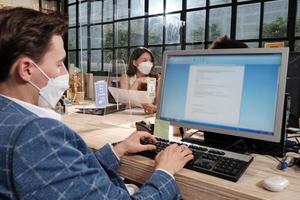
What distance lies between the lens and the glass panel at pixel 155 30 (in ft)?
15.4

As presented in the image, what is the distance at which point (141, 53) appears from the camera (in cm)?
275

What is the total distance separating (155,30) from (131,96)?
121 inches

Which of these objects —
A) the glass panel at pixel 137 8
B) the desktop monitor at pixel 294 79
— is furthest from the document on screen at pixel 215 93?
the glass panel at pixel 137 8

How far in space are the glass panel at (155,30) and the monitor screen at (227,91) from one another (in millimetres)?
3548

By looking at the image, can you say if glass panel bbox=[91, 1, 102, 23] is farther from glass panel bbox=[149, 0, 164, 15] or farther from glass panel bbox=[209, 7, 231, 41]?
glass panel bbox=[209, 7, 231, 41]

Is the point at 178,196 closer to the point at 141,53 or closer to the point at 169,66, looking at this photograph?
the point at 169,66

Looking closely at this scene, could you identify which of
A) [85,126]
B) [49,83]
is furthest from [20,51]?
[85,126]

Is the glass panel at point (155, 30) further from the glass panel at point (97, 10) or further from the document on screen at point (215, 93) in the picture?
the document on screen at point (215, 93)

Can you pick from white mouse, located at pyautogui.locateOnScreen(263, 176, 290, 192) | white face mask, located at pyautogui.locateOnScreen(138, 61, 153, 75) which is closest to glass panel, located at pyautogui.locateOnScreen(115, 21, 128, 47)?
white face mask, located at pyautogui.locateOnScreen(138, 61, 153, 75)

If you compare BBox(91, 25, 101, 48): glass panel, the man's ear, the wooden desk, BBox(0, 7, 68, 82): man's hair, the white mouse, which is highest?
BBox(91, 25, 101, 48): glass panel

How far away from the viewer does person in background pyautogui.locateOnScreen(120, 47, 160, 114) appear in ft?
6.61

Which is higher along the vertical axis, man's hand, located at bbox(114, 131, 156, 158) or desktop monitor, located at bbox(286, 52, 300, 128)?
desktop monitor, located at bbox(286, 52, 300, 128)

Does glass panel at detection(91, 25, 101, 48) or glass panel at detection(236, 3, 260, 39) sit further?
glass panel at detection(91, 25, 101, 48)

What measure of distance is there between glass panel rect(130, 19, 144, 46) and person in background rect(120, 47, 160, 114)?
213 cm
